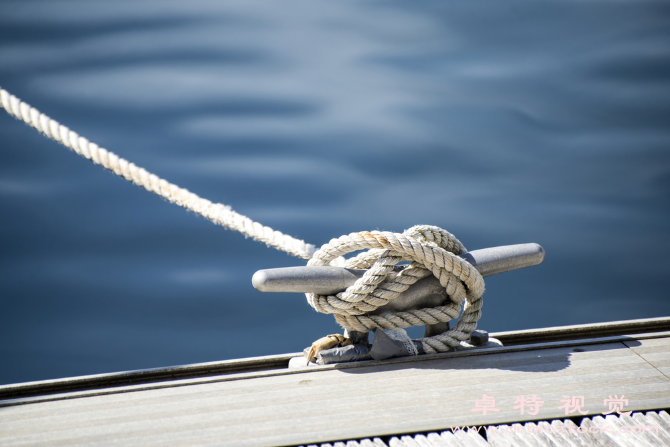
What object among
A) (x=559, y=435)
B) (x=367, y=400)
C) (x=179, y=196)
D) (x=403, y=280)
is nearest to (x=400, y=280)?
(x=403, y=280)

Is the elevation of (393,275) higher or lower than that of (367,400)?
higher

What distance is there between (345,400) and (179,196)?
1.57 metres

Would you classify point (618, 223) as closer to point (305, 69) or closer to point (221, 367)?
point (305, 69)

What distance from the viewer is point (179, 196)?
262 cm

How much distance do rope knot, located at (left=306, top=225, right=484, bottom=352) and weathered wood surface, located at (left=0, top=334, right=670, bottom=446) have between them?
3.7 inches

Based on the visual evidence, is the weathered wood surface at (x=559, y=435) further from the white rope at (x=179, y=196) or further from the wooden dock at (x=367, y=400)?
the white rope at (x=179, y=196)

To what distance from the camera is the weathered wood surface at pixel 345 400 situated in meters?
1.19

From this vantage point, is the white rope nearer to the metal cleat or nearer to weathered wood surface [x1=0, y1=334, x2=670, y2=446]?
the metal cleat

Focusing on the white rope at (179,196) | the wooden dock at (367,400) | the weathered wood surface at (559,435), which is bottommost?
the weathered wood surface at (559,435)

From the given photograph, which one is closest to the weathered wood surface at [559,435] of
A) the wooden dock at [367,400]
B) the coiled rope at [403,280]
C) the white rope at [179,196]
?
the wooden dock at [367,400]

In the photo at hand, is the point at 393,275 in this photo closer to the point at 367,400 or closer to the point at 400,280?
the point at 400,280

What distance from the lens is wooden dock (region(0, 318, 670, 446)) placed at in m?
1.17

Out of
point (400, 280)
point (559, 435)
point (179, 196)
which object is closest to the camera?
point (559, 435)

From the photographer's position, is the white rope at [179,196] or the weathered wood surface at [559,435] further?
the white rope at [179,196]
